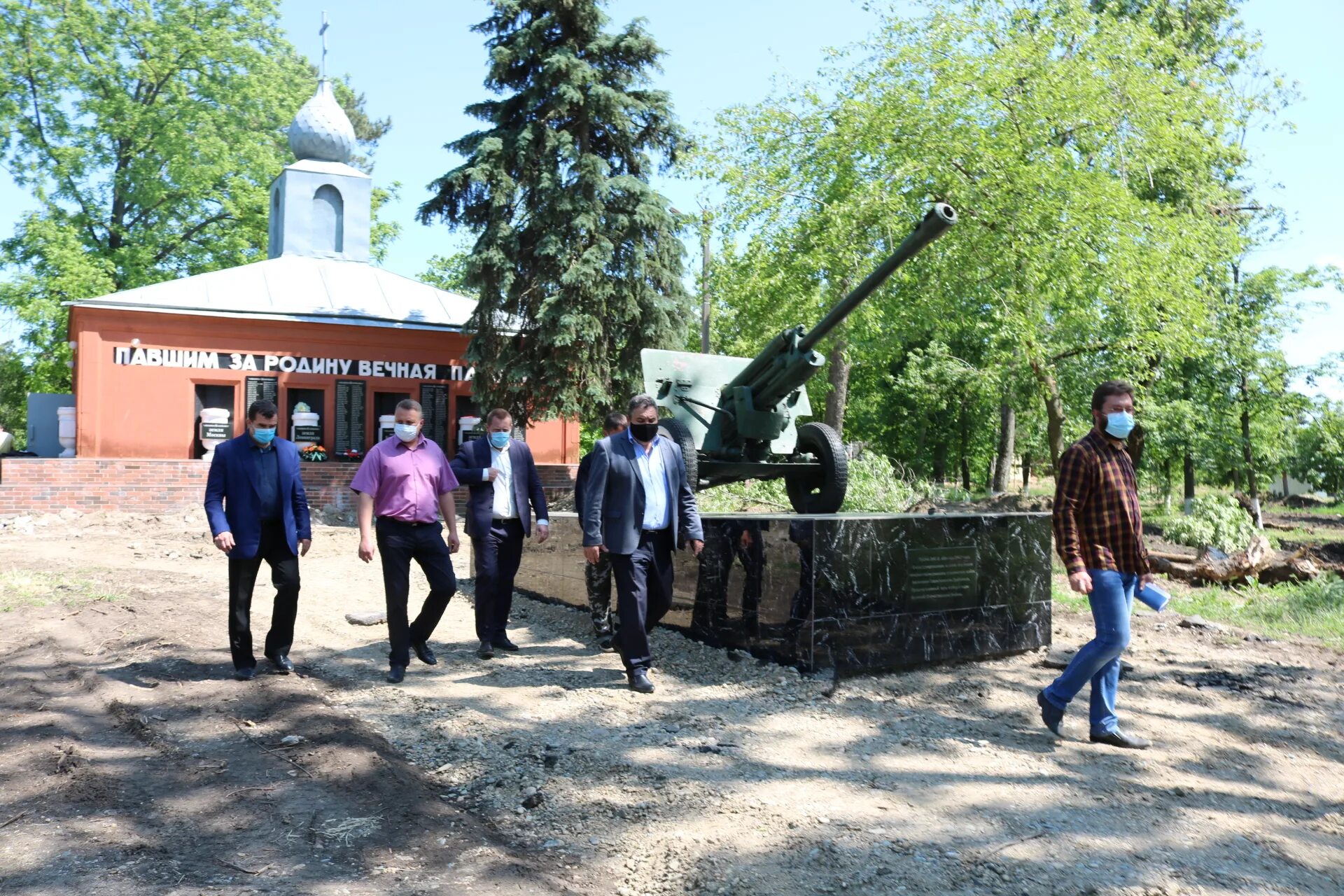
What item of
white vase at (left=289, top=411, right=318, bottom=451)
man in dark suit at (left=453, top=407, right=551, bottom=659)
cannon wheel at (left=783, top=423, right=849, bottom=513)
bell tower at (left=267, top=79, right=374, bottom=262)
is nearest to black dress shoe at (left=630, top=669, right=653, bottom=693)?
man in dark suit at (left=453, top=407, right=551, bottom=659)

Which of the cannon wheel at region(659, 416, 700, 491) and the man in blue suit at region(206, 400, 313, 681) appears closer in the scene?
the man in blue suit at region(206, 400, 313, 681)

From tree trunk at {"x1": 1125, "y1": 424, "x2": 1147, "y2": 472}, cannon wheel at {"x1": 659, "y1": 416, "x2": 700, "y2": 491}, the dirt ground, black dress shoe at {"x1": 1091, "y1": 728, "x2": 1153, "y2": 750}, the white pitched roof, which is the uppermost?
the white pitched roof

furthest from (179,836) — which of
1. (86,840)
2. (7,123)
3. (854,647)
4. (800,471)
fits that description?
(7,123)

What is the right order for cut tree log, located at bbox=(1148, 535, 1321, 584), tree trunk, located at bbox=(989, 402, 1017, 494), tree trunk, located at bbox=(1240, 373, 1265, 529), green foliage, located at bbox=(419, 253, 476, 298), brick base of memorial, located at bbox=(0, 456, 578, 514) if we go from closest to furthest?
cut tree log, located at bbox=(1148, 535, 1321, 584)
brick base of memorial, located at bbox=(0, 456, 578, 514)
tree trunk, located at bbox=(1240, 373, 1265, 529)
tree trunk, located at bbox=(989, 402, 1017, 494)
green foliage, located at bbox=(419, 253, 476, 298)

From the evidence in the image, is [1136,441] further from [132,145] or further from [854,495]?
[132,145]

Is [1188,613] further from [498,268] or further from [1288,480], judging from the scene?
[1288,480]

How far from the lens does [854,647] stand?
252 inches

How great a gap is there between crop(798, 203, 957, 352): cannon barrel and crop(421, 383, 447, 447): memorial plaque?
14.2 metres

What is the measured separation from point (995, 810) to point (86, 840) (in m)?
3.54

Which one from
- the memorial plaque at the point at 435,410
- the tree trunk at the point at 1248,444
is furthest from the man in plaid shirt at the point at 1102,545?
the tree trunk at the point at 1248,444

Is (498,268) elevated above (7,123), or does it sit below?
below

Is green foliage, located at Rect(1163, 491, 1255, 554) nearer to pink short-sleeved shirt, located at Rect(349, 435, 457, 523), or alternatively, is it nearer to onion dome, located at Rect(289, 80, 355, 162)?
pink short-sleeved shirt, located at Rect(349, 435, 457, 523)

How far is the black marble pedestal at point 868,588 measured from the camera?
20.7ft

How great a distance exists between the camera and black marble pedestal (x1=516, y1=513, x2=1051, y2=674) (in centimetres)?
632
